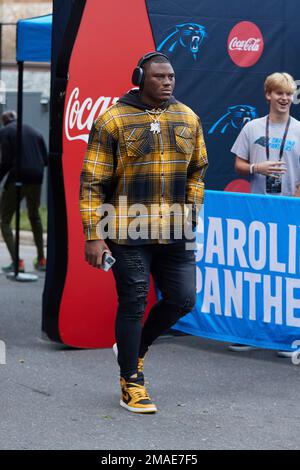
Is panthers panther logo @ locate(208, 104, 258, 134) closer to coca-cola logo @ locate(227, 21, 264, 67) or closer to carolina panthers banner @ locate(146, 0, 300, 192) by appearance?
carolina panthers banner @ locate(146, 0, 300, 192)

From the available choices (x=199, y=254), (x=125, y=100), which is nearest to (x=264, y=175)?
(x=199, y=254)

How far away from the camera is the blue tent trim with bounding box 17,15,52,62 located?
10.2 meters

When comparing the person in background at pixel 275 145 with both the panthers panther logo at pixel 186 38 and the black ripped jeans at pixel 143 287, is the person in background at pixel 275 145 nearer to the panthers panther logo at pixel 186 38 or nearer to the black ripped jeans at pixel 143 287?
the panthers panther logo at pixel 186 38

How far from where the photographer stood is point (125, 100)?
6.07m

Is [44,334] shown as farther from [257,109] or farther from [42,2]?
[42,2]

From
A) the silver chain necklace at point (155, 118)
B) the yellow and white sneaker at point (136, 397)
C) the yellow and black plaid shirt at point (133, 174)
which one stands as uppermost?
the silver chain necklace at point (155, 118)

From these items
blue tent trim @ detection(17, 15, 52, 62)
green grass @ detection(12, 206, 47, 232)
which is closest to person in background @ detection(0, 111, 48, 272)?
blue tent trim @ detection(17, 15, 52, 62)

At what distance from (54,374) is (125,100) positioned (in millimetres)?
1912

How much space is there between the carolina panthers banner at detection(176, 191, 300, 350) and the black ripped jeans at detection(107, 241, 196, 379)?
1.15 m

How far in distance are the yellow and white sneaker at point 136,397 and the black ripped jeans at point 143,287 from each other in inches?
2.1

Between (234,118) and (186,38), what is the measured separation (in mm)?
→ 780

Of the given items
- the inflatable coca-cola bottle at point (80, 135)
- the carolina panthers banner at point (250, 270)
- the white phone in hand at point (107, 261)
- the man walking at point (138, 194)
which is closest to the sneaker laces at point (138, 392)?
the man walking at point (138, 194)

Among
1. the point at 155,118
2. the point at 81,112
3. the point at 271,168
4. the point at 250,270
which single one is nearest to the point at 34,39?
the point at 81,112

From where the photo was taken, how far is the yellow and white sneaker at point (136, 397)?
6008 mm
